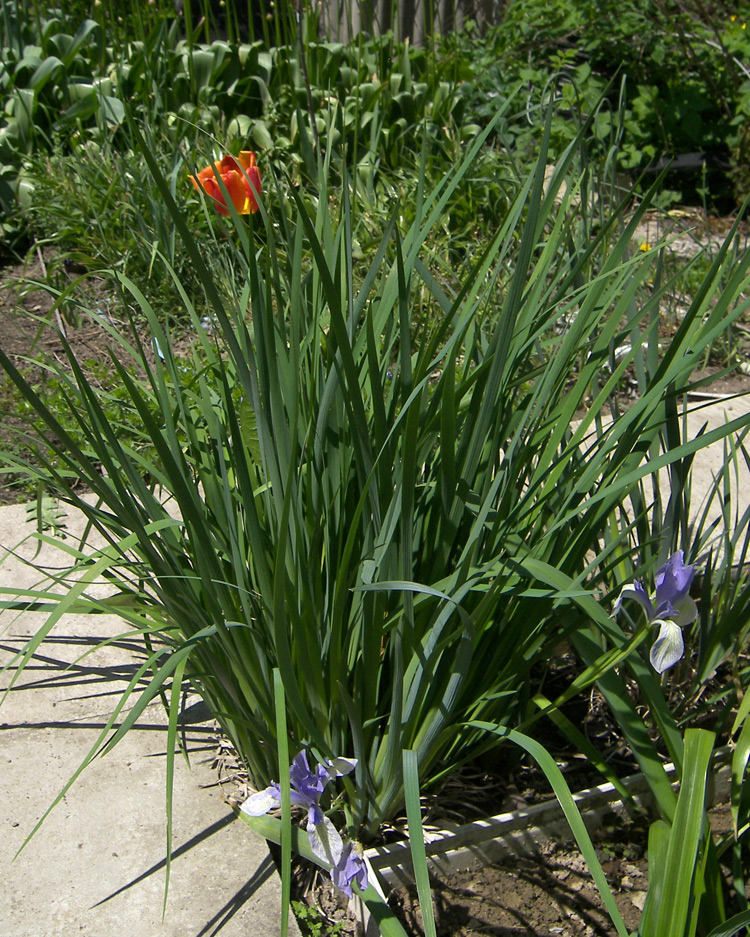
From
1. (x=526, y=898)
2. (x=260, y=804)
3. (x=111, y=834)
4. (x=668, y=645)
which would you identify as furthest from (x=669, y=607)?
(x=111, y=834)

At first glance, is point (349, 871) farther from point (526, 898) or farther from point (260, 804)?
point (526, 898)

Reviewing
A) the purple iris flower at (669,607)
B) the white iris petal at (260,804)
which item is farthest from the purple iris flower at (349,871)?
the purple iris flower at (669,607)

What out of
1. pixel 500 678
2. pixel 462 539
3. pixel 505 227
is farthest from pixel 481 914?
pixel 505 227

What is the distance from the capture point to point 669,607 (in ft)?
3.91

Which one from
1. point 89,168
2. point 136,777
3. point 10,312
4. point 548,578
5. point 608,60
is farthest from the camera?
point 608,60

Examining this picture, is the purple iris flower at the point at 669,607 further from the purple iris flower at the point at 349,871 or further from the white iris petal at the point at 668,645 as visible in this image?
the purple iris flower at the point at 349,871

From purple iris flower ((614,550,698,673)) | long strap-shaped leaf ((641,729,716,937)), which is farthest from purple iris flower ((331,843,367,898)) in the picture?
purple iris flower ((614,550,698,673))

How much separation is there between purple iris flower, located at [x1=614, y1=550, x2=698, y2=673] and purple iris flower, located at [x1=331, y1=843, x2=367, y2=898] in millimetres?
499

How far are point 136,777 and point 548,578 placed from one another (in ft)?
2.68

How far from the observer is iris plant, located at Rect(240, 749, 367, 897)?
1112 millimetres

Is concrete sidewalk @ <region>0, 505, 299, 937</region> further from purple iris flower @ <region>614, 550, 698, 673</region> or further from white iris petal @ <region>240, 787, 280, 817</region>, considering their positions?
purple iris flower @ <region>614, 550, 698, 673</region>

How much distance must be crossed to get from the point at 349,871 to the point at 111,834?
0.43 metres

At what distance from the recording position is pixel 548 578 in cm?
104

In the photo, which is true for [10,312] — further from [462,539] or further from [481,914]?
[481,914]
